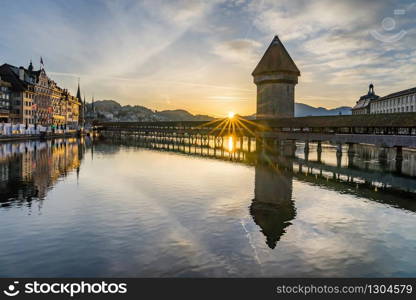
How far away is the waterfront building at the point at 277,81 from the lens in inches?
2397

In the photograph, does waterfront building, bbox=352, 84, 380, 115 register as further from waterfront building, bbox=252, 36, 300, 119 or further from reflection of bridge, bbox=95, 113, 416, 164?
reflection of bridge, bbox=95, 113, 416, 164

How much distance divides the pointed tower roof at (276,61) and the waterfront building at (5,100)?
54.0 m

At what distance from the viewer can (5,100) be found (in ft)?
235

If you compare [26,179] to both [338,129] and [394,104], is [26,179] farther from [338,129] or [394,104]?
[394,104]

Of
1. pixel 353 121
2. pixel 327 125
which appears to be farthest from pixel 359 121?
pixel 327 125

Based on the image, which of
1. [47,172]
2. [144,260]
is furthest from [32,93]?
[144,260]

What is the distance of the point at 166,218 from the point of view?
473 inches

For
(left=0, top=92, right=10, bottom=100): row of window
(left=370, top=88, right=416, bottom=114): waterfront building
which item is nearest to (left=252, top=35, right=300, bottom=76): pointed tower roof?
(left=370, top=88, right=416, bottom=114): waterfront building

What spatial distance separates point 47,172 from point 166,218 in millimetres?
14396

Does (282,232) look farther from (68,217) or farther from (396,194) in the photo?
(396,194)

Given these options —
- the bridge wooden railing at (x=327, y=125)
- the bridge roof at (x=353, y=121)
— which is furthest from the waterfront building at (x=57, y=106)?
the bridge roof at (x=353, y=121)

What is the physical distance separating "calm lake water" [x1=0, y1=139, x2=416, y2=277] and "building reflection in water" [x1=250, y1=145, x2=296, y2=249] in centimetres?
4

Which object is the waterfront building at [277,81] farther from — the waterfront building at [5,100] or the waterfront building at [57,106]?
the waterfront building at [57,106]

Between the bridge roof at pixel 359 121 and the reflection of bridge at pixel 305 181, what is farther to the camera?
the bridge roof at pixel 359 121
